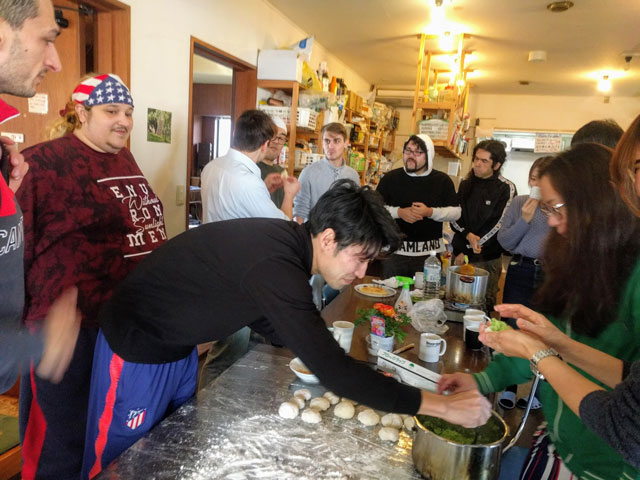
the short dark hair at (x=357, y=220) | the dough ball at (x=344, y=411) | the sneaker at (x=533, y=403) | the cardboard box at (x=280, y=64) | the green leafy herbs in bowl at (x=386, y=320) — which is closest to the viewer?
the short dark hair at (x=357, y=220)

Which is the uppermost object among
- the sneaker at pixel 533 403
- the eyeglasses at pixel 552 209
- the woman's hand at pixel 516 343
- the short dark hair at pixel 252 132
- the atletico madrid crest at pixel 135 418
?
the short dark hair at pixel 252 132

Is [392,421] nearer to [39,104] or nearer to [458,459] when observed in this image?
[458,459]

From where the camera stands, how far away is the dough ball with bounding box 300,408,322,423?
113cm

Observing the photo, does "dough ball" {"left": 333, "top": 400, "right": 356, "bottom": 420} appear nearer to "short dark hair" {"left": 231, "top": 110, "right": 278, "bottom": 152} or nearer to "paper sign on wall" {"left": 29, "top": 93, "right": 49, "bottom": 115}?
"short dark hair" {"left": 231, "top": 110, "right": 278, "bottom": 152}

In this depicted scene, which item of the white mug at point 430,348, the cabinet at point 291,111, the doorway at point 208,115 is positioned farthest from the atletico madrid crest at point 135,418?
the doorway at point 208,115

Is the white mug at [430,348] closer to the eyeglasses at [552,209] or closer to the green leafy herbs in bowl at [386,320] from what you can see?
the green leafy herbs in bowl at [386,320]

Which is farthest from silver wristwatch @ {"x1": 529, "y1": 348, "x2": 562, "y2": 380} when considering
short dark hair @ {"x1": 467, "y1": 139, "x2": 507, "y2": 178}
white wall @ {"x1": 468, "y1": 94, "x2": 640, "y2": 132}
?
white wall @ {"x1": 468, "y1": 94, "x2": 640, "y2": 132}

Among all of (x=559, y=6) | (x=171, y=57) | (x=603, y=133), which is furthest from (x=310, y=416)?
(x=559, y=6)

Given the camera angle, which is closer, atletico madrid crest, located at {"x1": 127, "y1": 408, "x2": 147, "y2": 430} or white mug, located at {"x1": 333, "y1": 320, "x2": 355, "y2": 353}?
atletico madrid crest, located at {"x1": 127, "y1": 408, "x2": 147, "y2": 430}

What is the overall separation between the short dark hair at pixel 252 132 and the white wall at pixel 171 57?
63cm

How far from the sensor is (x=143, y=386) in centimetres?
119

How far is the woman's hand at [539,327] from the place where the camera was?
1.10m

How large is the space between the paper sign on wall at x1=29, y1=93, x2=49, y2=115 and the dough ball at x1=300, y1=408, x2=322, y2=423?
2.01 metres

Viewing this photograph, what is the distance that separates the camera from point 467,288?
207 cm
